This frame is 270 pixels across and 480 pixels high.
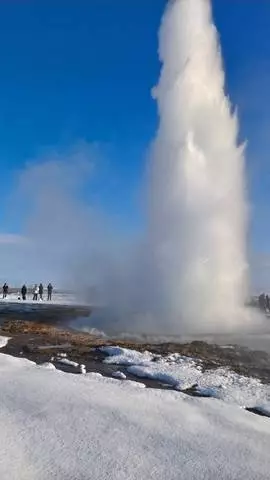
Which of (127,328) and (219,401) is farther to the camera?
(127,328)

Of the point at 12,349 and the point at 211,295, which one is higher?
the point at 211,295

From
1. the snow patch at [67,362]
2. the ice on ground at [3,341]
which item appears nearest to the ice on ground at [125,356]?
the snow patch at [67,362]

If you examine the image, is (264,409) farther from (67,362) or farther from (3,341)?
(3,341)

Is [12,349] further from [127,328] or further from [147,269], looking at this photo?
[147,269]

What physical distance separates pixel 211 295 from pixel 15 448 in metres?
21.2

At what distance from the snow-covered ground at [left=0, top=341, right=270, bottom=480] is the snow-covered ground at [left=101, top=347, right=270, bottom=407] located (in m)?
0.91

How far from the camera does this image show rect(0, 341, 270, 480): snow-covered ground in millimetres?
6082

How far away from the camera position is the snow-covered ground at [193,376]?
32.1 feet

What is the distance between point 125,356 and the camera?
14039 mm

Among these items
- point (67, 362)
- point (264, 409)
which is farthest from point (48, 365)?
point (264, 409)

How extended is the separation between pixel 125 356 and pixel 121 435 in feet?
22.8

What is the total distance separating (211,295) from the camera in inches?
1054

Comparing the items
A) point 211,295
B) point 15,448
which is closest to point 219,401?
point 15,448

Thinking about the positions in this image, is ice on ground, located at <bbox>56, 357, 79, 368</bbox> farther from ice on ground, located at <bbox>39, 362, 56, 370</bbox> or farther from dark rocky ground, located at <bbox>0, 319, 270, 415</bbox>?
ice on ground, located at <bbox>39, 362, 56, 370</bbox>
